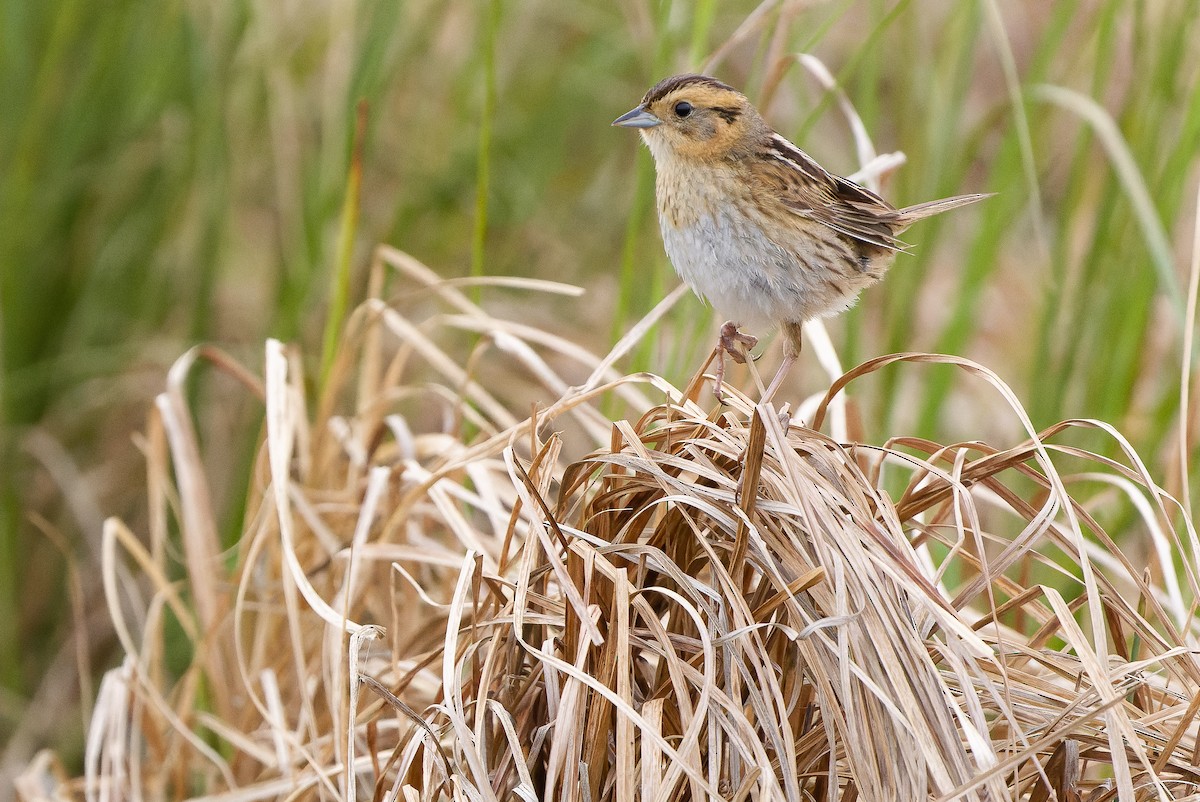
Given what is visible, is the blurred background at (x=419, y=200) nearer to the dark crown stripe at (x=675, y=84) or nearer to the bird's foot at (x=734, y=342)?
the dark crown stripe at (x=675, y=84)

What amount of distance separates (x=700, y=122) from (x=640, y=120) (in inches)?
4.6

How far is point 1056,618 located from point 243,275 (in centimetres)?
333

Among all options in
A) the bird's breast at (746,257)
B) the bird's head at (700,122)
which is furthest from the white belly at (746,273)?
the bird's head at (700,122)

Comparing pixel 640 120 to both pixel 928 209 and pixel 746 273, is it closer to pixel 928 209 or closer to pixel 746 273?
pixel 746 273

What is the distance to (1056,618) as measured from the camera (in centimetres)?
168

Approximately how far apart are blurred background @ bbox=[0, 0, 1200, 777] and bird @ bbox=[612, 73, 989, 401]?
86mm

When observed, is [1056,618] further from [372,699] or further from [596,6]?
[596,6]

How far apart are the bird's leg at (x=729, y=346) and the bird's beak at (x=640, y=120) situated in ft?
1.39

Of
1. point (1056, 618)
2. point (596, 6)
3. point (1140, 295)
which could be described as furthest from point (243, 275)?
point (1056, 618)

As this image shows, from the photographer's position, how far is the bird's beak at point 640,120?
2273 millimetres

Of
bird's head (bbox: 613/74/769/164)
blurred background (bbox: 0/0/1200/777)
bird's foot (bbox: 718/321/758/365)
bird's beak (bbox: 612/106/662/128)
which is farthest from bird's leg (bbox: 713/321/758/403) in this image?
bird's beak (bbox: 612/106/662/128)

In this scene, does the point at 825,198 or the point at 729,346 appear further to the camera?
the point at 825,198

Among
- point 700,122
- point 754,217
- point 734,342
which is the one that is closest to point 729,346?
point 734,342

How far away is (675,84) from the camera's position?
7.36ft
